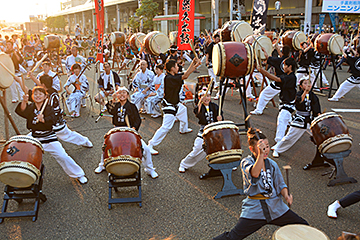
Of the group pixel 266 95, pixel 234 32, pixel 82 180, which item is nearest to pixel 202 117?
pixel 82 180

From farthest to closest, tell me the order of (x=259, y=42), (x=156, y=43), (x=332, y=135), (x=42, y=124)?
(x=156, y=43), (x=259, y=42), (x=42, y=124), (x=332, y=135)

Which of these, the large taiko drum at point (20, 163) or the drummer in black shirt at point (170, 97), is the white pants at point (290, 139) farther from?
the large taiko drum at point (20, 163)

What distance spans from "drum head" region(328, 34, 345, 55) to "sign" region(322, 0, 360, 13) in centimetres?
719

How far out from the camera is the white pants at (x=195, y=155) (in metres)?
4.78

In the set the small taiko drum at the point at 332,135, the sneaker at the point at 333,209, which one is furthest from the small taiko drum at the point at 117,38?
the sneaker at the point at 333,209

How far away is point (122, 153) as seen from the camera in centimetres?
389

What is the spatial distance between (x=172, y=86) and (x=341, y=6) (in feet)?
42.7

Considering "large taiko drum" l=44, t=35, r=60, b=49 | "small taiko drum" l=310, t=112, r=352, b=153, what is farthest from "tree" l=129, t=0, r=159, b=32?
"small taiko drum" l=310, t=112, r=352, b=153

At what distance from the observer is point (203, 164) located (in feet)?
17.7

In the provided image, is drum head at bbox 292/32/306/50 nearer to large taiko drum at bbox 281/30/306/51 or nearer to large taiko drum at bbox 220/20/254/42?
large taiko drum at bbox 281/30/306/51

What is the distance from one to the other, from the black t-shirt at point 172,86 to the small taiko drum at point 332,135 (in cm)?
251

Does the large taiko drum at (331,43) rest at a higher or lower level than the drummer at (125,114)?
higher

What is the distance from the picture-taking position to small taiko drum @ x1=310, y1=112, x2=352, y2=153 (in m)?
4.39

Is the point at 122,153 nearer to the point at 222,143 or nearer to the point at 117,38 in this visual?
the point at 222,143
